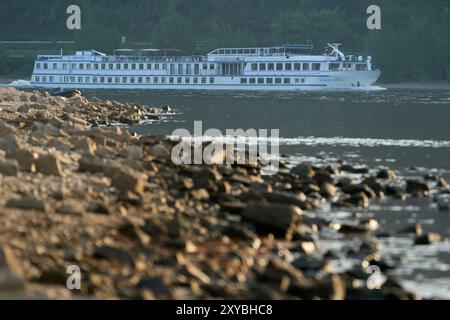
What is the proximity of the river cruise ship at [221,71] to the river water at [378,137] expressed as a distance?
619 inches

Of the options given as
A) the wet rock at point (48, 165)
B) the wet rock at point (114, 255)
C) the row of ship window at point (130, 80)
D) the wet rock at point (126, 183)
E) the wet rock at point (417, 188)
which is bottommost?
the wet rock at point (417, 188)

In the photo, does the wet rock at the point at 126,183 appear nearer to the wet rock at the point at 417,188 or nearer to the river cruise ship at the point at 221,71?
the wet rock at the point at 417,188

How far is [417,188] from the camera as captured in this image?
28.6m

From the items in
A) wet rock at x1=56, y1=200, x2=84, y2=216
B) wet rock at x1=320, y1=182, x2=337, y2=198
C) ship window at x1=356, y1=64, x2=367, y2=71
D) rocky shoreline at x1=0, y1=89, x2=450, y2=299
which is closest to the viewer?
rocky shoreline at x1=0, y1=89, x2=450, y2=299

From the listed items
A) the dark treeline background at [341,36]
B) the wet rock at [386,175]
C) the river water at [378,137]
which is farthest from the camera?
the dark treeline background at [341,36]

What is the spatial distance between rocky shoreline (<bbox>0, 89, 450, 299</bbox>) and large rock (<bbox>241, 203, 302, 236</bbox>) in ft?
0.07

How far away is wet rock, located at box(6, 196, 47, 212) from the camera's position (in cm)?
1902

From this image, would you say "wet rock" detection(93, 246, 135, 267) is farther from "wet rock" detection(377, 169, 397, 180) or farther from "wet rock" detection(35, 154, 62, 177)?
"wet rock" detection(377, 169, 397, 180)

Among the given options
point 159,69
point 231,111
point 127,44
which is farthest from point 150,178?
point 127,44

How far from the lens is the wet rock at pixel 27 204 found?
1902cm

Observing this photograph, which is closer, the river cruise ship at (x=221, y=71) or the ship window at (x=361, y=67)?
the river cruise ship at (x=221, y=71)

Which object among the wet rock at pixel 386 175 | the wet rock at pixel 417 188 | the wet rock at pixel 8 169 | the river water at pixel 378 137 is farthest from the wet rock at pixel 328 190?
the wet rock at pixel 8 169

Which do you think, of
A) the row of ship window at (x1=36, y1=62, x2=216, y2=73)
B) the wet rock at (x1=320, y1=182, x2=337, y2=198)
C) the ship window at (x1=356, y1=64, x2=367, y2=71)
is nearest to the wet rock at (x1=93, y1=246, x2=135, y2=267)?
the wet rock at (x1=320, y1=182, x2=337, y2=198)

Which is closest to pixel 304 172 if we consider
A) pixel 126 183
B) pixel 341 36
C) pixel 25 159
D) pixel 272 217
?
pixel 126 183
